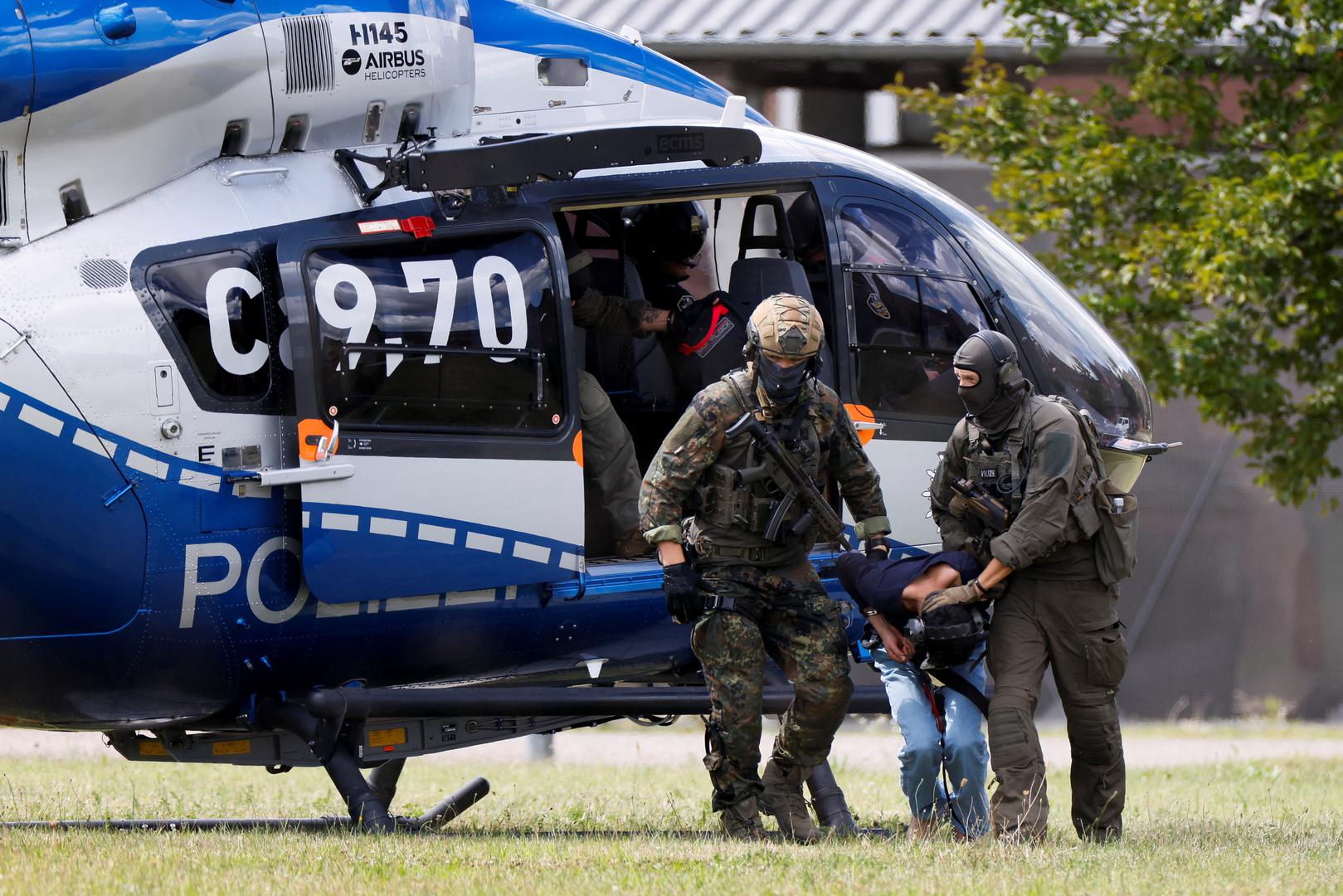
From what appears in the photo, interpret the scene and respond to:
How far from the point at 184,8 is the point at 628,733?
9.90 meters

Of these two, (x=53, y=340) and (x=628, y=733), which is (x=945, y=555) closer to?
(x=53, y=340)

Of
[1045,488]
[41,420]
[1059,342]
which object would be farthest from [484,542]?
[1059,342]

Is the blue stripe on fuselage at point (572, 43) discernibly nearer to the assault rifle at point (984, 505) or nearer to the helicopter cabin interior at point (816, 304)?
the helicopter cabin interior at point (816, 304)

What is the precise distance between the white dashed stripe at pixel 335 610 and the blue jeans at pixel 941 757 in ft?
7.00

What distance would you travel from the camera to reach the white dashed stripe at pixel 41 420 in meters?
5.78

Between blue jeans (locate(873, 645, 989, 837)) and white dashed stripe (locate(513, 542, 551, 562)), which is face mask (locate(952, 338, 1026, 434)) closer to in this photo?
blue jeans (locate(873, 645, 989, 837))

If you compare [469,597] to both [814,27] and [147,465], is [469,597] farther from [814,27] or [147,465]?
[814,27]

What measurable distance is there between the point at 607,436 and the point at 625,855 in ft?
6.40

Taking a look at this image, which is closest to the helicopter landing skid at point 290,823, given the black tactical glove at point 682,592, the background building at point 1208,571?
the black tactical glove at point 682,592

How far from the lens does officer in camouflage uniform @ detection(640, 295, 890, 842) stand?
21.2ft

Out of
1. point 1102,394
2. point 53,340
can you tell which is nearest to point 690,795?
point 1102,394

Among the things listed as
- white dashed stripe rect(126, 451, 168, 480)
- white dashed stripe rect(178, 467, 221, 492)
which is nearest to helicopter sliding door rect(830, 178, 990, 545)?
white dashed stripe rect(178, 467, 221, 492)

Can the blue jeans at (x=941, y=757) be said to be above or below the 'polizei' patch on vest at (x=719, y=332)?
below

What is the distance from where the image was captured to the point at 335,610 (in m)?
6.43
